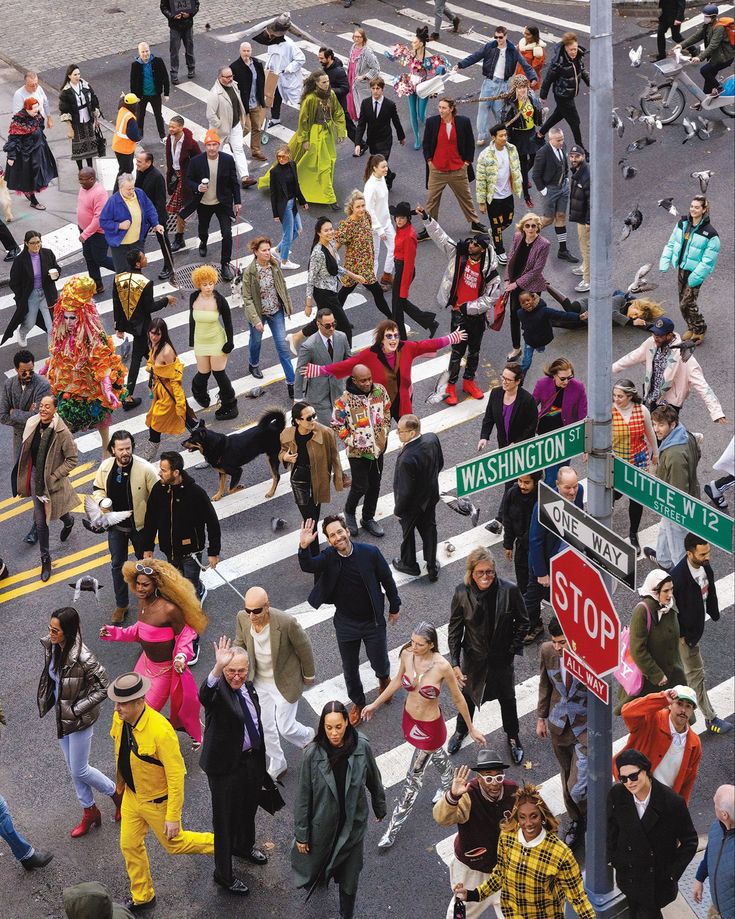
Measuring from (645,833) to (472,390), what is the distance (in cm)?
806

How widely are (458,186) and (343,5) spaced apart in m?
11.3

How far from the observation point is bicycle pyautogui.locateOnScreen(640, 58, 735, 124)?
23.2m

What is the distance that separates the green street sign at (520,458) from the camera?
8.09 metres

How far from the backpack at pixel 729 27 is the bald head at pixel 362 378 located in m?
13.0

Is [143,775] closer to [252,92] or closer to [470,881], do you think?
[470,881]

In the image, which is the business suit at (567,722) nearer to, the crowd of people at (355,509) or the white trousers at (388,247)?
the crowd of people at (355,509)

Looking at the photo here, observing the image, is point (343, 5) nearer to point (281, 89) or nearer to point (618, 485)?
point (281, 89)

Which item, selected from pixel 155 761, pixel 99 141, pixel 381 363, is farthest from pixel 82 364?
pixel 99 141

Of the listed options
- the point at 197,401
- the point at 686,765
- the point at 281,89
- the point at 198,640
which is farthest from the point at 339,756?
the point at 281,89

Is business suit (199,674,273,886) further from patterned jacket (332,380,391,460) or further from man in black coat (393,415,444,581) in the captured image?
patterned jacket (332,380,391,460)

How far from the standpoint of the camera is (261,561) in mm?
14070

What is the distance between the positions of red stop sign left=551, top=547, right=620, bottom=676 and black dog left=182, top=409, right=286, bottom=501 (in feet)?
19.4

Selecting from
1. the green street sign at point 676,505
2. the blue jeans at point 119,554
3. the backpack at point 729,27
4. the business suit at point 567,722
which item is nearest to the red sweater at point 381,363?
the blue jeans at point 119,554

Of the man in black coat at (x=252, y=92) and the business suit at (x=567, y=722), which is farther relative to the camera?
the man in black coat at (x=252, y=92)
